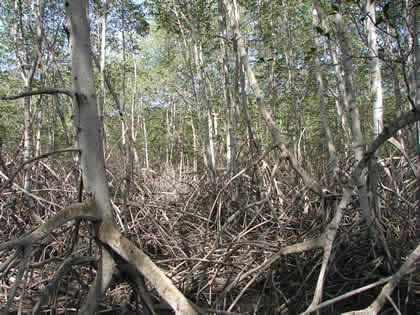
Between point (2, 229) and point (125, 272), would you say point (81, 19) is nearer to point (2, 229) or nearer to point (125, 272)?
point (125, 272)

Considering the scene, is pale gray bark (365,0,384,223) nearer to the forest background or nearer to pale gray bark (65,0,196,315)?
the forest background

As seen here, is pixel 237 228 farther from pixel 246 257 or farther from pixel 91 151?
pixel 91 151

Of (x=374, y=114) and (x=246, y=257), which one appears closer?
(x=374, y=114)

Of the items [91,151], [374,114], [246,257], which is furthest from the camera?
[246,257]

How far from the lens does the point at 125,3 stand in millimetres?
6914

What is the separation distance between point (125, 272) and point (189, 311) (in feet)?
1.26

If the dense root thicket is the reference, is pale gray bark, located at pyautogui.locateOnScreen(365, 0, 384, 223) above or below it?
above

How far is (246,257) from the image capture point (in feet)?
7.10

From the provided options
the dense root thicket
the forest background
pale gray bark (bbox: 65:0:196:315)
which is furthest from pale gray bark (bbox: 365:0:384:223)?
pale gray bark (bbox: 65:0:196:315)

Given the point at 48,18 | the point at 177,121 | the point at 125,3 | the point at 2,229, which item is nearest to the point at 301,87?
the point at 125,3

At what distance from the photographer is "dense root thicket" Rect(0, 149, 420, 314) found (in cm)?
154

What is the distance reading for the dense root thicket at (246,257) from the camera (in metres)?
1.54

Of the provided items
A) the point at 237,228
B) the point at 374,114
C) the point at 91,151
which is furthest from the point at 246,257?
the point at 91,151

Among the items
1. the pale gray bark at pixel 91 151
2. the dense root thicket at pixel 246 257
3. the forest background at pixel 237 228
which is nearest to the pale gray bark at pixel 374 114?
the forest background at pixel 237 228
